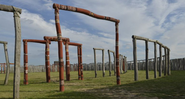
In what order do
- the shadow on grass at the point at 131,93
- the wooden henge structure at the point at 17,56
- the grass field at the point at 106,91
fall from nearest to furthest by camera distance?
the wooden henge structure at the point at 17,56 → the shadow on grass at the point at 131,93 → the grass field at the point at 106,91

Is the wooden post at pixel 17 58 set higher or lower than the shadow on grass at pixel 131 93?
higher

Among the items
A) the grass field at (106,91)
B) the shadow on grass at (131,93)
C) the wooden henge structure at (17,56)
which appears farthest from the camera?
the grass field at (106,91)

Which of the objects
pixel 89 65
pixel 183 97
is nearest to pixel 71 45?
pixel 183 97

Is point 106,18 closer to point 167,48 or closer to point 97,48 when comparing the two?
point 97,48

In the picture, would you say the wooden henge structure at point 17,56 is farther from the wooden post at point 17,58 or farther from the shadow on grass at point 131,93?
the shadow on grass at point 131,93

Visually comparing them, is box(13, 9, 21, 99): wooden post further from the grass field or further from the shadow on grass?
the shadow on grass

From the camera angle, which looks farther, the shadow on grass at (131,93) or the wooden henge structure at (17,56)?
the shadow on grass at (131,93)

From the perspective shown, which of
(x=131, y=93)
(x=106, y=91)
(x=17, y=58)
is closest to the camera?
(x=17, y=58)

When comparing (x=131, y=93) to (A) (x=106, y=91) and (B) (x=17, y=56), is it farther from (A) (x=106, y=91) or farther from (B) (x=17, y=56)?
(B) (x=17, y=56)

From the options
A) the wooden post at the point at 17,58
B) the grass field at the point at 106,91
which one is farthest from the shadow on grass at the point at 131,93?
the wooden post at the point at 17,58

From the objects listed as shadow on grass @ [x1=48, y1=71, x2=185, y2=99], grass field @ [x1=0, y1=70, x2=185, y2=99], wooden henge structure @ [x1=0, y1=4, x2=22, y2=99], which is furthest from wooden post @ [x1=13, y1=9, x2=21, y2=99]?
shadow on grass @ [x1=48, y1=71, x2=185, y2=99]

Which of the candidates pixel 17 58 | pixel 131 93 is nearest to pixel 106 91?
pixel 131 93

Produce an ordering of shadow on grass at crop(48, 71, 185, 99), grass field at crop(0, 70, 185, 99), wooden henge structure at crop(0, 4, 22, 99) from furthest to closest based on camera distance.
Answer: grass field at crop(0, 70, 185, 99), shadow on grass at crop(48, 71, 185, 99), wooden henge structure at crop(0, 4, 22, 99)

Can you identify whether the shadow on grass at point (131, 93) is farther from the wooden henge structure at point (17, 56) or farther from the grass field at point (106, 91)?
the wooden henge structure at point (17, 56)
